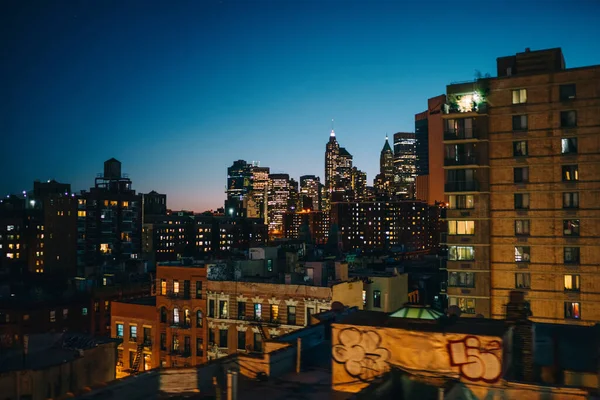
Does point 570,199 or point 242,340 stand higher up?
point 570,199

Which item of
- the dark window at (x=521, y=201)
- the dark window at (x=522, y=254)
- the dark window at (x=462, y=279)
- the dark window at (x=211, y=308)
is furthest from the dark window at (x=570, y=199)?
the dark window at (x=211, y=308)

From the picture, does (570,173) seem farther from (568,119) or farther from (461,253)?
(461,253)

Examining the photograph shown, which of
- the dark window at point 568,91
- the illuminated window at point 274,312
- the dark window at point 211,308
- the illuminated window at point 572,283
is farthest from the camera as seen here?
the dark window at point 568,91

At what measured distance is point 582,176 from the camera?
50375 mm

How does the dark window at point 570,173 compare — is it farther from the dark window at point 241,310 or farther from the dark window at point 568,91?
the dark window at point 241,310

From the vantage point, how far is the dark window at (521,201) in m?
53.0

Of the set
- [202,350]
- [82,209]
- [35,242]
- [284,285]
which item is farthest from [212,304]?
[82,209]

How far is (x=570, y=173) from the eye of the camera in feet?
167

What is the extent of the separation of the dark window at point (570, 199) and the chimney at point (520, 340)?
125ft

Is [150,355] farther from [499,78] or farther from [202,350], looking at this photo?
[499,78]

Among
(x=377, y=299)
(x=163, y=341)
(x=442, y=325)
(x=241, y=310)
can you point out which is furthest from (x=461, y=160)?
(x=442, y=325)

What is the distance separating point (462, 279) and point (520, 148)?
548 inches

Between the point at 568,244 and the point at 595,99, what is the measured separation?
43.1ft

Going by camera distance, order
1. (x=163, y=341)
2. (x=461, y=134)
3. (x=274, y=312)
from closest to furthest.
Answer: (x=274, y=312) < (x=163, y=341) < (x=461, y=134)
